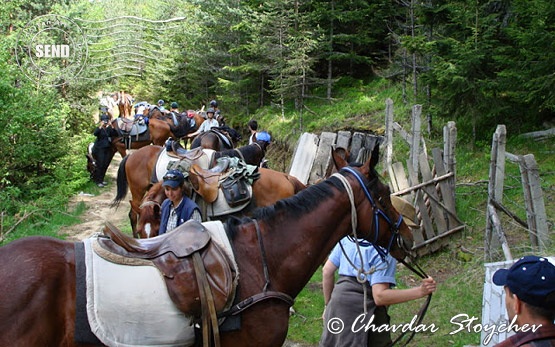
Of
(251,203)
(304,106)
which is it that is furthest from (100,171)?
(251,203)

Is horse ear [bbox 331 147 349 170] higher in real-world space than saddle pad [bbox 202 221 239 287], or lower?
higher

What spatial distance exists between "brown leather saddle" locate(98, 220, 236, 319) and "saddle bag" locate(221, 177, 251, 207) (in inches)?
138

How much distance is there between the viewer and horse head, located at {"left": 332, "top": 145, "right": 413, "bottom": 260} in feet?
11.0

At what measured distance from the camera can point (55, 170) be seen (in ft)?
46.1

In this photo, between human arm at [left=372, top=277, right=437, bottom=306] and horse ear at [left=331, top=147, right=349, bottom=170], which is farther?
horse ear at [left=331, top=147, right=349, bottom=170]

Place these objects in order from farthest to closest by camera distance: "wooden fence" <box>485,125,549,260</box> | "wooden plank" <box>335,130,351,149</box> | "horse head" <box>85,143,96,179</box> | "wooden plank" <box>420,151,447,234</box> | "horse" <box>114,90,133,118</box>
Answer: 1. "horse" <box>114,90,133,118</box>
2. "horse head" <box>85,143,96,179</box>
3. "wooden plank" <box>335,130,351,149</box>
4. "wooden plank" <box>420,151,447,234</box>
5. "wooden fence" <box>485,125,549,260</box>

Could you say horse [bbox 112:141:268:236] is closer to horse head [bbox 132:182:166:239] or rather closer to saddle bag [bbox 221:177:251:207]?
saddle bag [bbox 221:177:251:207]

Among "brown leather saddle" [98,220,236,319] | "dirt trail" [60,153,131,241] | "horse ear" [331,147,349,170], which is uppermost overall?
"horse ear" [331,147,349,170]

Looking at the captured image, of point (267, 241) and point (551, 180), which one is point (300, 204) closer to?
point (267, 241)

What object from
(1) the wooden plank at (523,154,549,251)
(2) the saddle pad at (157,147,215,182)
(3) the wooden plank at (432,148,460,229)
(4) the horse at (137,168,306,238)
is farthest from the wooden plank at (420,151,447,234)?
(2) the saddle pad at (157,147,215,182)

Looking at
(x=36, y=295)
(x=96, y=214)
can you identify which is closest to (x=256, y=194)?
(x=36, y=295)

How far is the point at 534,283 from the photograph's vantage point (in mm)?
2191

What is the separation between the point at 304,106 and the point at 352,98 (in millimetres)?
1934

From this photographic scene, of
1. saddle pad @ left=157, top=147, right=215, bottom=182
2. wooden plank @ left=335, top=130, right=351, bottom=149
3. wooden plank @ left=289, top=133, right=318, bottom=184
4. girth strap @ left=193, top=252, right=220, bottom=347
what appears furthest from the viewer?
wooden plank @ left=289, top=133, right=318, bottom=184
